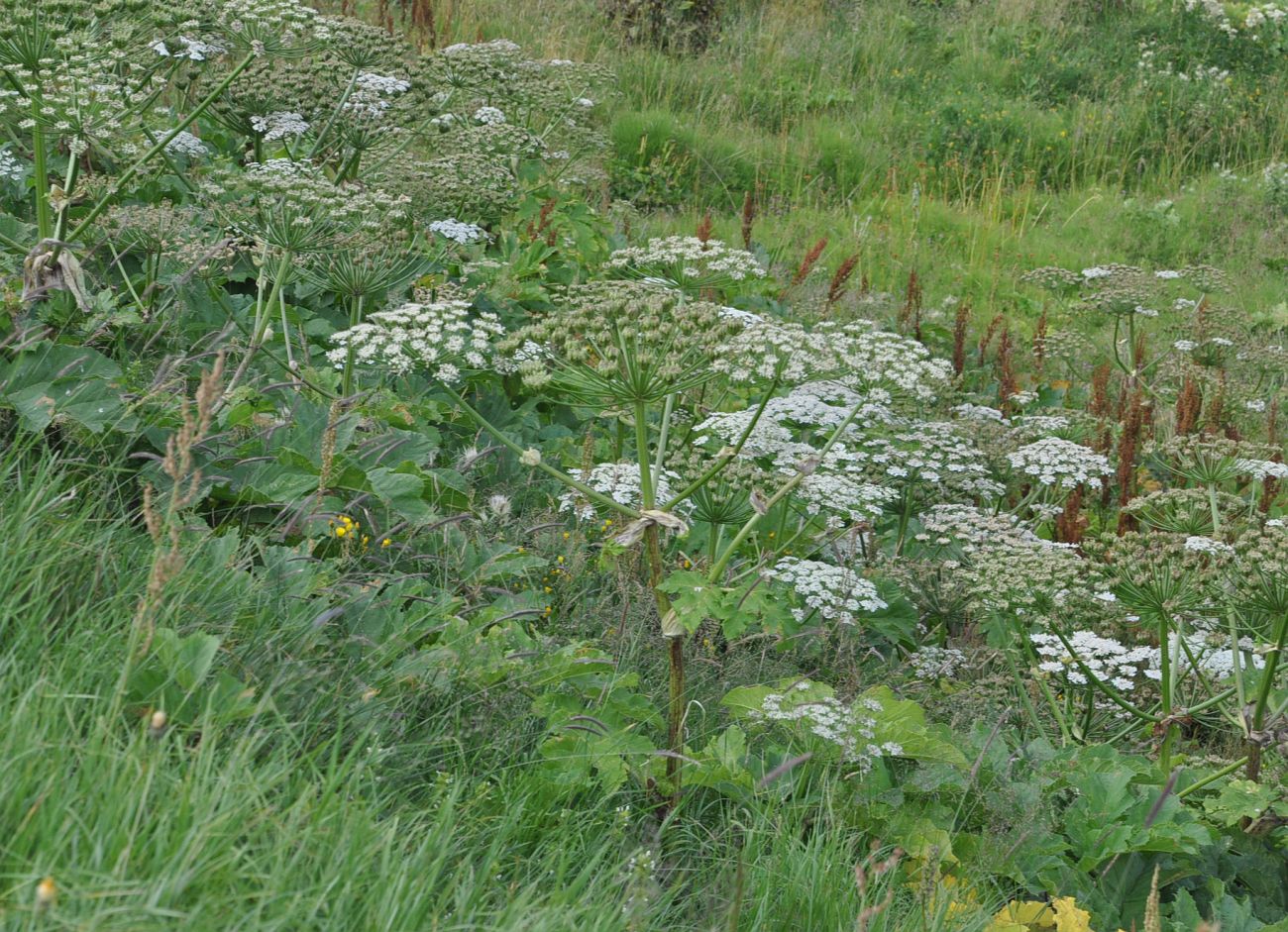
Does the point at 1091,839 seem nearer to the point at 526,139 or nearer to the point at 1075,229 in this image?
the point at 526,139

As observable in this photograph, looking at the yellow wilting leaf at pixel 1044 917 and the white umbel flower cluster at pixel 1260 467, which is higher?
the white umbel flower cluster at pixel 1260 467

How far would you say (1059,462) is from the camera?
483 cm

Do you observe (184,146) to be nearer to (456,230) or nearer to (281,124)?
(281,124)

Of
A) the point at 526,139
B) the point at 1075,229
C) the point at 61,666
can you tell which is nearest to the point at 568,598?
the point at 61,666

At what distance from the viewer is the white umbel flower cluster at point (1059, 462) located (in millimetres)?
4707

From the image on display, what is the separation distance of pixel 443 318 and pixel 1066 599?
2.15 meters

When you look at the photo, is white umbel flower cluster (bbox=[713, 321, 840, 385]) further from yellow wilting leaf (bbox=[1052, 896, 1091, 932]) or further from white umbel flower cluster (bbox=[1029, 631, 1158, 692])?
yellow wilting leaf (bbox=[1052, 896, 1091, 932])

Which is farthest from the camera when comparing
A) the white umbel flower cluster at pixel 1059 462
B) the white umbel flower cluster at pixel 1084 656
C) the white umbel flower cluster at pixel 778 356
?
the white umbel flower cluster at pixel 1059 462

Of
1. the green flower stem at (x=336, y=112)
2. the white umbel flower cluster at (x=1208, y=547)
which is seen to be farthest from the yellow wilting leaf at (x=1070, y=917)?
the green flower stem at (x=336, y=112)

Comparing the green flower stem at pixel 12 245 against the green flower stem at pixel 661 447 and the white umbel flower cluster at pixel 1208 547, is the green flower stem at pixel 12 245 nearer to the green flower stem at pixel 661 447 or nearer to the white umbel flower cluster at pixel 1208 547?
the green flower stem at pixel 661 447

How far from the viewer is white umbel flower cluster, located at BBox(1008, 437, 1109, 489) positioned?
471 cm

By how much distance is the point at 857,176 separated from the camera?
452 inches

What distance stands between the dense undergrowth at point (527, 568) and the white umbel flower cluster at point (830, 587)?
0.08 feet

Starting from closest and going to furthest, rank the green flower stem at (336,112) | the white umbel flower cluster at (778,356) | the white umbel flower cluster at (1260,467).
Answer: the white umbel flower cluster at (778,356), the white umbel flower cluster at (1260,467), the green flower stem at (336,112)
